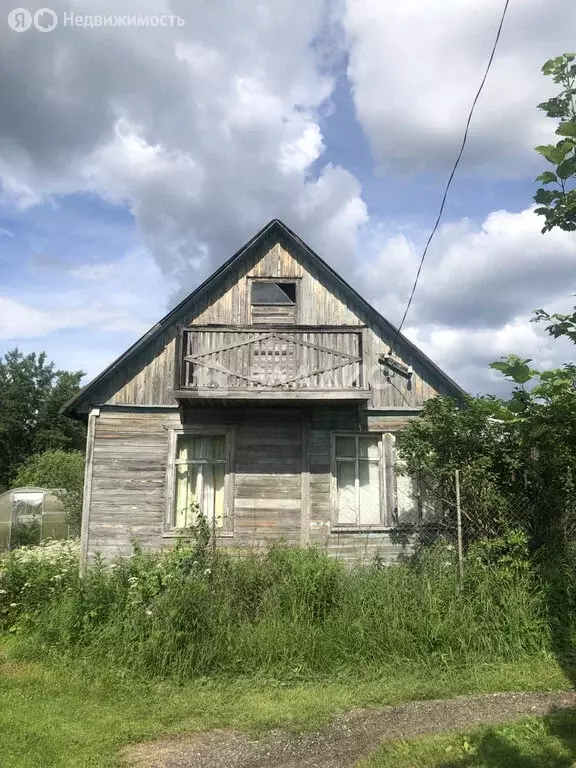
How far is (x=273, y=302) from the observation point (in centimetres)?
1197

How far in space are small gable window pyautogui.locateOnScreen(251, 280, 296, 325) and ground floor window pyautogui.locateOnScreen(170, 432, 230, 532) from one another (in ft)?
8.46

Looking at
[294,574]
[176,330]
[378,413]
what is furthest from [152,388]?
[294,574]

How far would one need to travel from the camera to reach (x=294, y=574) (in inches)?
295

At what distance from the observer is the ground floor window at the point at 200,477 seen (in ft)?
35.3

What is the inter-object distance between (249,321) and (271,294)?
0.81 m

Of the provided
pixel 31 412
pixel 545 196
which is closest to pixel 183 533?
pixel 545 196

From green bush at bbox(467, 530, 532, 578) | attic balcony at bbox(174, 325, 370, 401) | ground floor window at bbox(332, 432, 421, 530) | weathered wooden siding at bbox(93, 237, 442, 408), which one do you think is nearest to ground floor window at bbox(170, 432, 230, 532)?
weathered wooden siding at bbox(93, 237, 442, 408)

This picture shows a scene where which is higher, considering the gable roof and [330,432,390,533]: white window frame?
the gable roof

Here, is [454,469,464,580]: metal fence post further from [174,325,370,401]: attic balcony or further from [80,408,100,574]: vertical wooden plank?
[80,408,100,574]: vertical wooden plank

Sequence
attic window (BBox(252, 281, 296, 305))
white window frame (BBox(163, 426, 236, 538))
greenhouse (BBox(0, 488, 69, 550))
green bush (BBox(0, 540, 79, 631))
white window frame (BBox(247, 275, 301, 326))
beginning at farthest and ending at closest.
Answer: greenhouse (BBox(0, 488, 69, 550)) < attic window (BBox(252, 281, 296, 305)) < white window frame (BBox(247, 275, 301, 326)) < white window frame (BBox(163, 426, 236, 538)) < green bush (BBox(0, 540, 79, 631))

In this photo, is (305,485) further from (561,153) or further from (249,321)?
(561,153)

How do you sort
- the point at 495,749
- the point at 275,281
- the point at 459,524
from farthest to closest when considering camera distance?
the point at 275,281 → the point at 459,524 → the point at 495,749

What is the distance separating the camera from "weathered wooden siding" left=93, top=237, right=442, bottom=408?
11.1 m

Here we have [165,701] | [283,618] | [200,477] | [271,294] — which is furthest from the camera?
[271,294]
